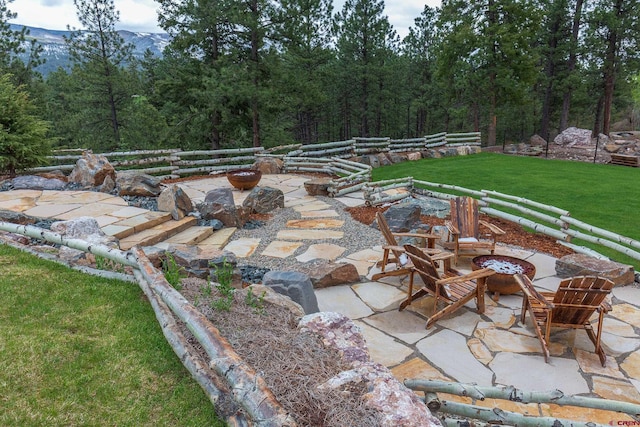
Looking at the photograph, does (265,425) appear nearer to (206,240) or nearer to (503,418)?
(503,418)

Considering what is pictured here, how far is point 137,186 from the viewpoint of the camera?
7512 mm

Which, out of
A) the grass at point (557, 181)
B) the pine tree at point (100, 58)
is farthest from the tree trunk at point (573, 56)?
the pine tree at point (100, 58)

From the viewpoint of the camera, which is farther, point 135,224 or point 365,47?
point 365,47

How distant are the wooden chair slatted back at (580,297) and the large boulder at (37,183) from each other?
8.67 m

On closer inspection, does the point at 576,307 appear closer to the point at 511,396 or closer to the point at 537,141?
the point at 511,396

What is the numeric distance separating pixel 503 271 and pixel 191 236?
168 inches

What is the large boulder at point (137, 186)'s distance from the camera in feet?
24.6

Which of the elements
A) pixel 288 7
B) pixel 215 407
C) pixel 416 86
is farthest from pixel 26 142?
pixel 416 86

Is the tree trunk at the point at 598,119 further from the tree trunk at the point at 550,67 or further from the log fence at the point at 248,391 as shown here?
the log fence at the point at 248,391

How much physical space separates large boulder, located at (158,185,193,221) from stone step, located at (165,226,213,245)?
1.20 ft

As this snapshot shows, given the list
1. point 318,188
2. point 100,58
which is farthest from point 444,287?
point 100,58

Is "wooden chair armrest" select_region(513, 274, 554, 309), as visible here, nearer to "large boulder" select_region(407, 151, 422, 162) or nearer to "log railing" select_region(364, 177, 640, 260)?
"log railing" select_region(364, 177, 640, 260)

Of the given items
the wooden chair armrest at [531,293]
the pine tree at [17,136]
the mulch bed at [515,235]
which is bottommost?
the mulch bed at [515,235]

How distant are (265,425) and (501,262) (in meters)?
3.86
